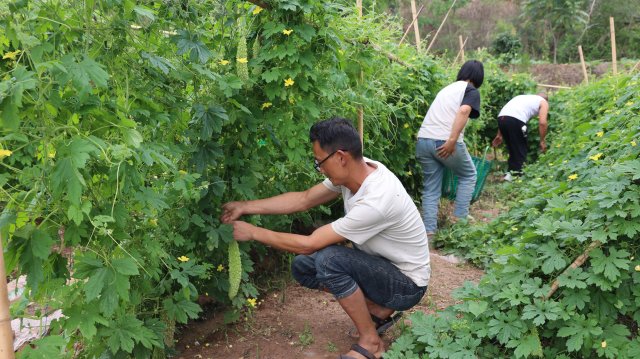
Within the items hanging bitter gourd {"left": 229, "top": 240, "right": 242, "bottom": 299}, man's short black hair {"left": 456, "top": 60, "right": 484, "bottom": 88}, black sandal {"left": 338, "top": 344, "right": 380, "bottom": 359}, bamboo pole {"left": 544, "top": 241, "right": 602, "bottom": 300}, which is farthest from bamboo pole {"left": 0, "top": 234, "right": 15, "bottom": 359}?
man's short black hair {"left": 456, "top": 60, "right": 484, "bottom": 88}

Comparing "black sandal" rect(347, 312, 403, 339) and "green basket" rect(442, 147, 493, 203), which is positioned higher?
"black sandal" rect(347, 312, 403, 339)

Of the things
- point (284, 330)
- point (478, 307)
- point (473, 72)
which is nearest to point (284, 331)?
point (284, 330)

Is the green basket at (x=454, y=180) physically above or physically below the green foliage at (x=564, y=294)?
below

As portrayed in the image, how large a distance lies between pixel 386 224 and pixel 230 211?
83cm

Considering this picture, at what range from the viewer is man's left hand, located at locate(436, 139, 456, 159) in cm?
511

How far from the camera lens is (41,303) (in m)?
2.30

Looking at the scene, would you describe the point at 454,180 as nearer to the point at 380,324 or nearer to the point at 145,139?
the point at 380,324

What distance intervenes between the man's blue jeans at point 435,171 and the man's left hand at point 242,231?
2.75m

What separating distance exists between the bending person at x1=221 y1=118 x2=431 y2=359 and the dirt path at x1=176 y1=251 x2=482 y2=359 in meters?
0.32

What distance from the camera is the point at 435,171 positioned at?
5.36 metres

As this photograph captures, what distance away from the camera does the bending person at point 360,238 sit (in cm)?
281

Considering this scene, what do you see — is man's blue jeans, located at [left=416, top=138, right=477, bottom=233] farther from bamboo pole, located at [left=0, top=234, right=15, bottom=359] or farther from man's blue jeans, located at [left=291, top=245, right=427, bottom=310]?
bamboo pole, located at [left=0, top=234, right=15, bottom=359]

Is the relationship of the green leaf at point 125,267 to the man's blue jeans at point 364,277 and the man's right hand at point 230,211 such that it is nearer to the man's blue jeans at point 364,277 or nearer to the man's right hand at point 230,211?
the man's right hand at point 230,211

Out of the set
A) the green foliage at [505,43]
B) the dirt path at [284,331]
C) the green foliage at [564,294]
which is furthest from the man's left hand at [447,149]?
the green foliage at [505,43]
